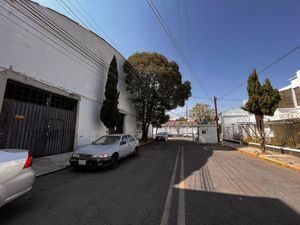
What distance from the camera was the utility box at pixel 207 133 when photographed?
25.3 meters

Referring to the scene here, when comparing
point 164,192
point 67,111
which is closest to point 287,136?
point 164,192

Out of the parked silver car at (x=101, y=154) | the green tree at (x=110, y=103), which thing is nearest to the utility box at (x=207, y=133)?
the green tree at (x=110, y=103)

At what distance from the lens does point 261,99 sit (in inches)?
453

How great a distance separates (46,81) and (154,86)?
13.4 meters

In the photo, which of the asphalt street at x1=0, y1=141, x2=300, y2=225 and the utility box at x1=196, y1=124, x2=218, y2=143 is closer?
the asphalt street at x1=0, y1=141, x2=300, y2=225

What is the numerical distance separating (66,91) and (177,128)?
44.5 metres

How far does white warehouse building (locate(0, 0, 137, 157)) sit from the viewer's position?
7.32 metres

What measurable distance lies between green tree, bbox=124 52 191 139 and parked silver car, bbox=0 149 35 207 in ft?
55.1

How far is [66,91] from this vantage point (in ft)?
34.2

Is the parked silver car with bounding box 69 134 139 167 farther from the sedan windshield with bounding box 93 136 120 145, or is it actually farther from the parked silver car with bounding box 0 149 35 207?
the parked silver car with bounding box 0 149 35 207

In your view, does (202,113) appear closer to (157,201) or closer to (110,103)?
(110,103)

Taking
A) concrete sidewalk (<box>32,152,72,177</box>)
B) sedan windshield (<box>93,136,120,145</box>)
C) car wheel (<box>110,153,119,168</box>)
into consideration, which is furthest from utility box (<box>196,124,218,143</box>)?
concrete sidewalk (<box>32,152,72,177</box>)

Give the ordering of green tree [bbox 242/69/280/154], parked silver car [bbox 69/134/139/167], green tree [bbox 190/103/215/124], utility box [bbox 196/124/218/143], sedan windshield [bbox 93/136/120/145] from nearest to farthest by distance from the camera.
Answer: parked silver car [bbox 69/134/139/167]
sedan windshield [bbox 93/136/120/145]
green tree [bbox 242/69/280/154]
utility box [bbox 196/124/218/143]
green tree [bbox 190/103/215/124]

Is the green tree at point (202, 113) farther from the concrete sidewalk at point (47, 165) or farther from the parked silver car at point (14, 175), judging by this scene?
the parked silver car at point (14, 175)
